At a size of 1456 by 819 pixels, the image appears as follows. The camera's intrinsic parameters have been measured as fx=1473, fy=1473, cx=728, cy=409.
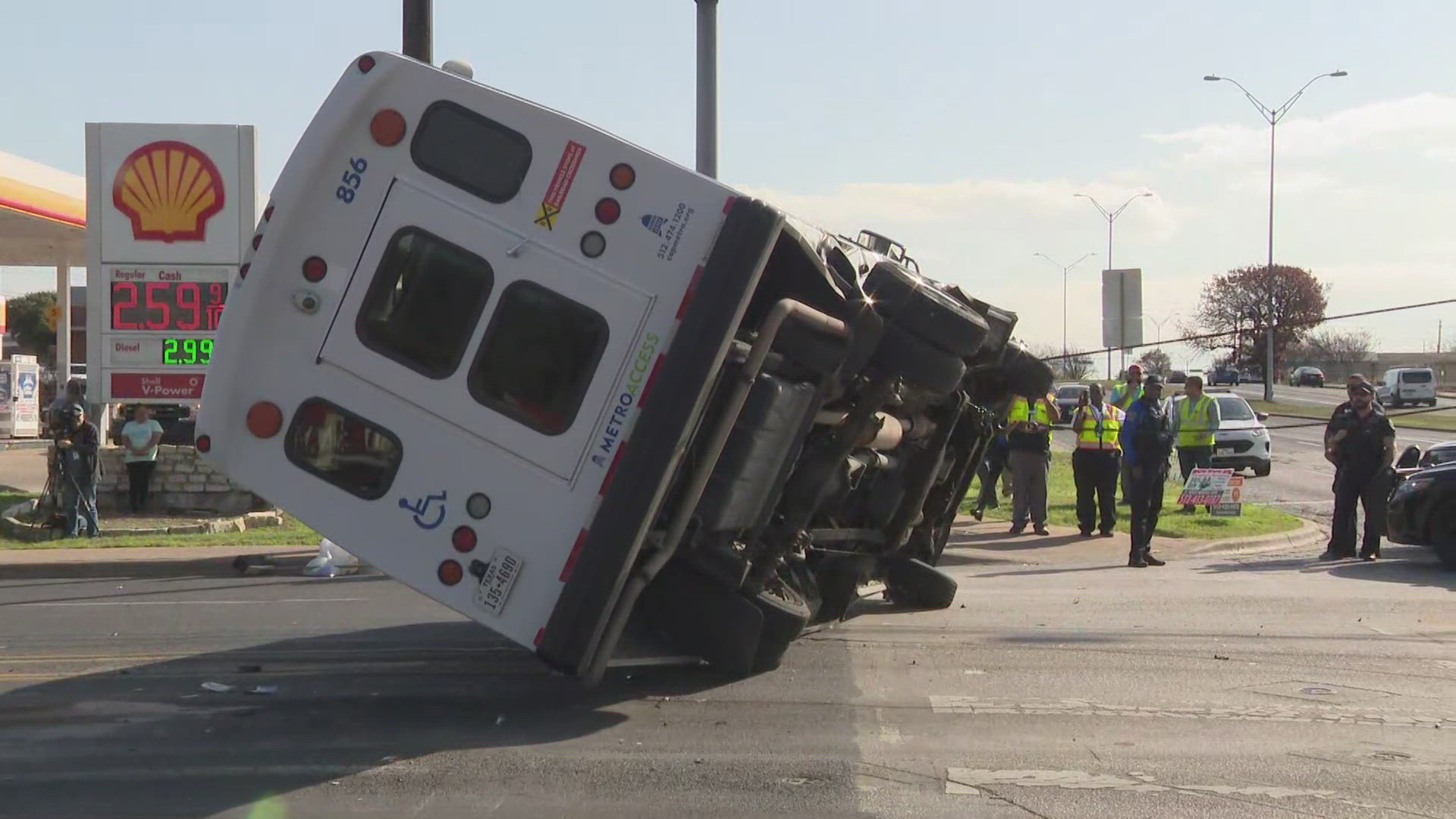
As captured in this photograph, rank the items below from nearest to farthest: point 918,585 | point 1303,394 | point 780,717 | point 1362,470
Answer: point 780,717, point 918,585, point 1362,470, point 1303,394

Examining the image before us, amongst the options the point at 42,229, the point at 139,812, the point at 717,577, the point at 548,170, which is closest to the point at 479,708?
the point at 717,577

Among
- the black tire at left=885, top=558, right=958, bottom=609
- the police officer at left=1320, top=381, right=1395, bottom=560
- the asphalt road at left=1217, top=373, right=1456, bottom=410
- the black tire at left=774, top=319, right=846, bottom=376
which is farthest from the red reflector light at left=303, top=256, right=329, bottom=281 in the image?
the asphalt road at left=1217, top=373, right=1456, bottom=410

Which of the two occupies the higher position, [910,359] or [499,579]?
[910,359]

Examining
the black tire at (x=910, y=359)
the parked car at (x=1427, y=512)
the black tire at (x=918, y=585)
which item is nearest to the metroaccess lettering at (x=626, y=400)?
the black tire at (x=910, y=359)

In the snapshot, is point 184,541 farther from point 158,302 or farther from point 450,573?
point 450,573

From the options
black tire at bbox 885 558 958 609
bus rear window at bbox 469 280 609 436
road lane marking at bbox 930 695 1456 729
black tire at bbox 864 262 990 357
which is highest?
black tire at bbox 864 262 990 357

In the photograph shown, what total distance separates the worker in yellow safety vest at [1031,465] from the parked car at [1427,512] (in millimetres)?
3445

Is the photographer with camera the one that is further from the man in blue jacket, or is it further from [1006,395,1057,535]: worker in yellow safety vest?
the man in blue jacket

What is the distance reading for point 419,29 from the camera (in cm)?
1330

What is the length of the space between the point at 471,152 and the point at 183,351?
12336 millimetres

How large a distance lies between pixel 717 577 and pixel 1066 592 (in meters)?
5.36

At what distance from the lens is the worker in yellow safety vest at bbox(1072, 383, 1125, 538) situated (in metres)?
15.3

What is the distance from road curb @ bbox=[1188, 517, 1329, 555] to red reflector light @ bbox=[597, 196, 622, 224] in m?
9.62

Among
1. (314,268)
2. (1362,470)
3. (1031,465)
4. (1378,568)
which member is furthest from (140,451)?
(1378,568)
